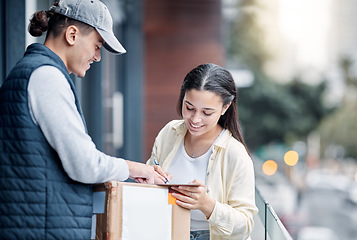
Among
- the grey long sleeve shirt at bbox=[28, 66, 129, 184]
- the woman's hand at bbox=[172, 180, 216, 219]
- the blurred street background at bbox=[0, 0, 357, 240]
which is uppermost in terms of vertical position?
the blurred street background at bbox=[0, 0, 357, 240]

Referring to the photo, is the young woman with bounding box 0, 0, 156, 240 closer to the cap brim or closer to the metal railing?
the cap brim

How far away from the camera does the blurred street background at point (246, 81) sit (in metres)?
7.08

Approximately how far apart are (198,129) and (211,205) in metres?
0.35

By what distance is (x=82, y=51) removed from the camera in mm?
1746

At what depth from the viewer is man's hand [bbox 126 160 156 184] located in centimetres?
177

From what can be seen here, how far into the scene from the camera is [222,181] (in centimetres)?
A: 195

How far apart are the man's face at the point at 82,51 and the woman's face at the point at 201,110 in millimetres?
450

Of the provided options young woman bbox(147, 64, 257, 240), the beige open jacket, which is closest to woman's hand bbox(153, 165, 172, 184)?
young woman bbox(147, 64, 257, 240)

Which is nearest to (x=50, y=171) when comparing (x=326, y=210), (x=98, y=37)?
(x=98, y=37)

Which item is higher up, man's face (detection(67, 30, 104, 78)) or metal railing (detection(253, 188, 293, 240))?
man's face (detection(67, 30, 104, 78))

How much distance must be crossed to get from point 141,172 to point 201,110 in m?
0.39

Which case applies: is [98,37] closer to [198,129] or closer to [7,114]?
[7,114]

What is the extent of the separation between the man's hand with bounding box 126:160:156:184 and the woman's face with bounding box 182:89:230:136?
298 millimetres

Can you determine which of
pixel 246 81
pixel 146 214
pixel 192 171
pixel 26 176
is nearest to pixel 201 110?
pixel 192 171
